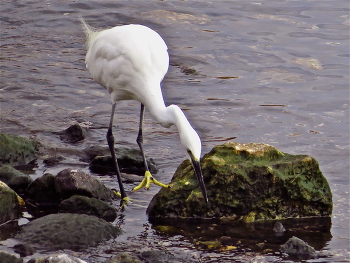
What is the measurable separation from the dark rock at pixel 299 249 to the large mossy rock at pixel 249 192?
747 mm

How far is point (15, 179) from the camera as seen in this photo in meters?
6.96

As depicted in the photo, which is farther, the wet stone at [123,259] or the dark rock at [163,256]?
the dark rock at [163,256]

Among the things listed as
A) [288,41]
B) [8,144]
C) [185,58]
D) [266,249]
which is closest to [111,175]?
[8,144]

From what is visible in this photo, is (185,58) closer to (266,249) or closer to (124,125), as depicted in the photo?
(124,125)

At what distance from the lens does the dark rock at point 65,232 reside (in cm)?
584

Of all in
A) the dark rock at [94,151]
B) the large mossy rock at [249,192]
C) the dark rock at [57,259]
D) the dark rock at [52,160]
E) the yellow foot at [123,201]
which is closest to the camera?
the dark rock at [57,259]

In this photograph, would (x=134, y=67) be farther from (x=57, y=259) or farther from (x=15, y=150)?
(x=57, y=259)

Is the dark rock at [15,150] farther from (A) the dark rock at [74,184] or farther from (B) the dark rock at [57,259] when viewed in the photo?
(B) the dark rock at [57,259]

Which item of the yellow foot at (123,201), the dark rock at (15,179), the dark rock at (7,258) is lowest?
the yellow foot at (123,201)

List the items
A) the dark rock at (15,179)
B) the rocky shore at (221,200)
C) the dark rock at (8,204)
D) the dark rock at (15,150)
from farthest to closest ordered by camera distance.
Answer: the dark rock at (15,150) < the dark rock at (15,179) < the rocky shore at (221,200) < the dark rock at (8,204)

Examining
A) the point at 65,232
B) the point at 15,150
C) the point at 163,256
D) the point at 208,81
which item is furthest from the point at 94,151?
the point at 208,81

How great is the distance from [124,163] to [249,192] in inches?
79.1

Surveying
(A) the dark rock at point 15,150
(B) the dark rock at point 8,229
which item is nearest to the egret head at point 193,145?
(B) the dark rock at point 8,229

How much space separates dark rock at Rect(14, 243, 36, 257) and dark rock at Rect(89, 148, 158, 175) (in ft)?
7.45
